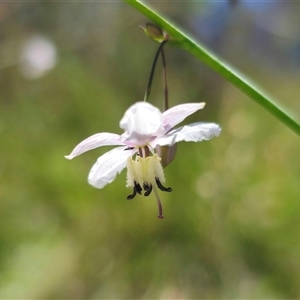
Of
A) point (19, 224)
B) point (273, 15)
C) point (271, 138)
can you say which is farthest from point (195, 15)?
point (19, 224)

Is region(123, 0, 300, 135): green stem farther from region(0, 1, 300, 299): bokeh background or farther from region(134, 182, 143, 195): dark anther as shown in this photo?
region(0, 1, 300, 299): bokeh background

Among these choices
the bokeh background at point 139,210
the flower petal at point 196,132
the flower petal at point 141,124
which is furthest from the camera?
the bokeh background at point 139,210

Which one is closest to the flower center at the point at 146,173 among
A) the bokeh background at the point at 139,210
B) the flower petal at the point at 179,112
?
the flower petal at the point at 179,112

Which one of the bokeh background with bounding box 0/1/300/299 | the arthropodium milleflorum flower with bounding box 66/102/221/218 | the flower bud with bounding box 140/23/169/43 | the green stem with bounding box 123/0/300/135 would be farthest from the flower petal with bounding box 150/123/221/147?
the bokeh background with bounding box 0/1/300/299

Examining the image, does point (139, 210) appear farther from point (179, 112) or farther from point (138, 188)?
point (179, 112)

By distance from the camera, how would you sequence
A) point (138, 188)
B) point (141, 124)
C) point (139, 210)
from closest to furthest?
point (141, 124) → point (138, 188) → point (139, 210)

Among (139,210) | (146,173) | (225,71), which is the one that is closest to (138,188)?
(146,173)

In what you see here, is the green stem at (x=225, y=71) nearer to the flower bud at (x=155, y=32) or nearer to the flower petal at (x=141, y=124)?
the flower bud at (x=155, y=32)

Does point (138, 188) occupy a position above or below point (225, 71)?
below
